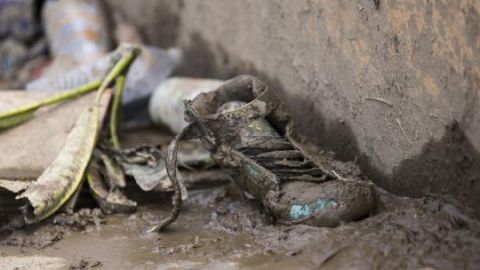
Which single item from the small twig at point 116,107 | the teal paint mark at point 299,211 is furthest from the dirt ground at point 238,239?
the small twig at point 116,107

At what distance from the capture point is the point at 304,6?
298 centimetres

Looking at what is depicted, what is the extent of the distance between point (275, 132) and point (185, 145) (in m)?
0.80

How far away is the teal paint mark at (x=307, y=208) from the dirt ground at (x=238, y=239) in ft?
0.15

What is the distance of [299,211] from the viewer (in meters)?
2.35

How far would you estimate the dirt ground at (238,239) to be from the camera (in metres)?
2.06

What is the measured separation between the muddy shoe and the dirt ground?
0.20 ft

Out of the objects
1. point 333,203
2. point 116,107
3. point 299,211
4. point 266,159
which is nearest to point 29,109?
point 116,107

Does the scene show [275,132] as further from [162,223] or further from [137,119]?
[137,119]

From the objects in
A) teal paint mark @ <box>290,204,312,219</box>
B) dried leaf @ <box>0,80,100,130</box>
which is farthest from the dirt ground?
dried leaf @ <box>0,80,100,130</box>

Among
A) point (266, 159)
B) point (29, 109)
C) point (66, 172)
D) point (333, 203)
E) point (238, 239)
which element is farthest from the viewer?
point (29, 109)

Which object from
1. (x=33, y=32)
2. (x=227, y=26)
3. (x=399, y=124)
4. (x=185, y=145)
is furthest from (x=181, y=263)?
(x=33, y=32)

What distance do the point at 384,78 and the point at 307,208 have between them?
0.55 metres

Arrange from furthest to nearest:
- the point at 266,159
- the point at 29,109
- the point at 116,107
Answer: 1. the point at 116,107
2. the point at 29,109
3. the point at 266,159

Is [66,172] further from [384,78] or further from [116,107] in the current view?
[384,78]
